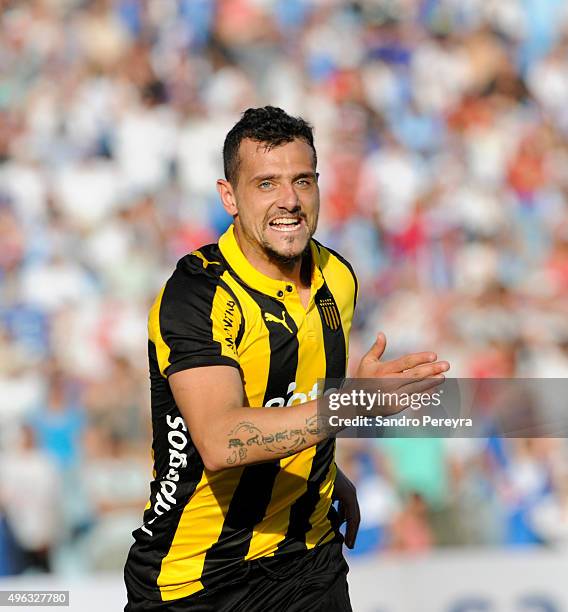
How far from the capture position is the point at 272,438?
304 cm

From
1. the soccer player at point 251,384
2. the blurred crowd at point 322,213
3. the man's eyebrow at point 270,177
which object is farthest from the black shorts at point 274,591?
the blurred crowd at point 322,213

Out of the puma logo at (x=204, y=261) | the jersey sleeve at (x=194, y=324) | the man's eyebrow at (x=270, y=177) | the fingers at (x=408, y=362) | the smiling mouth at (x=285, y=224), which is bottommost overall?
the fingers at (x=408, y=362)

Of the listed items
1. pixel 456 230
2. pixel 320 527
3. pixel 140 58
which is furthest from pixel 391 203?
pixel 320 527

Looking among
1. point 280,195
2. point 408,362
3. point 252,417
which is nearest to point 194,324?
point 252,417

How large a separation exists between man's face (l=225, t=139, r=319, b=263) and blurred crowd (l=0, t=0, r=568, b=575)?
12.3 ft

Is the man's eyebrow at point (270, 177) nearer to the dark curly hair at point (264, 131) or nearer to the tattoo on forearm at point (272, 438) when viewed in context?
the dark curly hair at point (264, 131)

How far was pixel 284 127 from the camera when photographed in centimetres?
354

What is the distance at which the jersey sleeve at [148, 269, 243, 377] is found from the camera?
3.24 meters

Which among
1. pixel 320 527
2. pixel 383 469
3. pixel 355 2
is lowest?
pixel 320 527

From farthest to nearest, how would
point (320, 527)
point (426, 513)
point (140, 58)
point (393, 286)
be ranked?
point (140, 58), point (393, 286), point (426, 513), point (320, 527)

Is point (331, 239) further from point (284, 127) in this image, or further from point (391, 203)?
point (284, 127)

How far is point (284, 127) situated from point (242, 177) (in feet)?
0.73

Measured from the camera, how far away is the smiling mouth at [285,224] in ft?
11.5

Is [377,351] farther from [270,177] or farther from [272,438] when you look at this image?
[270,177]
